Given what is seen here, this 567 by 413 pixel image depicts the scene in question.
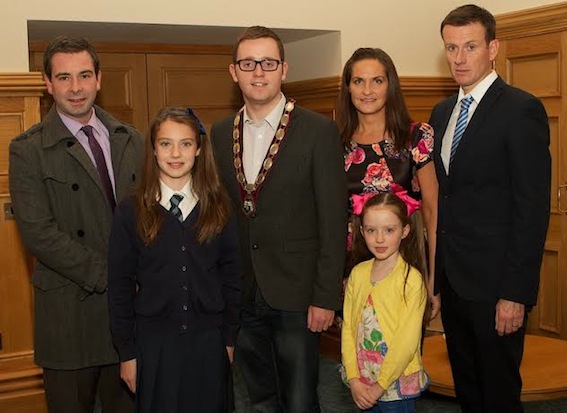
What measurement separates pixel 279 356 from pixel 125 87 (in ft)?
9.04

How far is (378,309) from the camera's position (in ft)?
8.95

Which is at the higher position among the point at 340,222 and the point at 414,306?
the point at 340,222

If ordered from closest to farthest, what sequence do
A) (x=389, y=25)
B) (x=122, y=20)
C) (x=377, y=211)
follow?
1. (x=377, y=211)
2. (x=122, y=20)
3. (x=389, y=25)

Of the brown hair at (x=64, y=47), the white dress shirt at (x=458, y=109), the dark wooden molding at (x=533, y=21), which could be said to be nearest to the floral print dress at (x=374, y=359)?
the white dress shirt at (x=458, y=109)

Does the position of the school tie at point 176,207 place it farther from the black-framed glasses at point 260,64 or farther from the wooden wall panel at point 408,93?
the wooden wall panel at point 408,93

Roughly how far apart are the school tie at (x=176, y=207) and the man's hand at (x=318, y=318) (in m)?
0.52

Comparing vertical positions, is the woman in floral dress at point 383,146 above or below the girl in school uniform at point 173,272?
above

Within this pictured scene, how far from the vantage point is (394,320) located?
272 centimetres

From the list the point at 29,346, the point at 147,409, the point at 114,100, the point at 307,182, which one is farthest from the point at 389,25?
the point at 147,409

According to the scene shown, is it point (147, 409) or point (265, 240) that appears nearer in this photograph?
point (147, 409)

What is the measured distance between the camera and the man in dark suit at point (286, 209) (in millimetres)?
2742

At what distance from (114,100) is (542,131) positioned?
122 inches

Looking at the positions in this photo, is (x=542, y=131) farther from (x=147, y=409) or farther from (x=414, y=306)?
(x=147, y=409)

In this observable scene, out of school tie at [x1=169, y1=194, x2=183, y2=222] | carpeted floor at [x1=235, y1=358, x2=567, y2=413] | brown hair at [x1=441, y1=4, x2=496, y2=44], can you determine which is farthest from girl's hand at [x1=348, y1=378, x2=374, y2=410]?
carpeted floor at [x1=235, y1=358, x2=567, y2=413]
